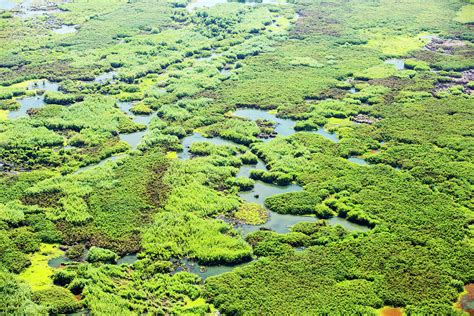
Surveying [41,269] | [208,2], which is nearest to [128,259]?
[41,269]

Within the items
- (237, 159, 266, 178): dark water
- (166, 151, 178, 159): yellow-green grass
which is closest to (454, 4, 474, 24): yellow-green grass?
(237, 159, 266, 178): dark water

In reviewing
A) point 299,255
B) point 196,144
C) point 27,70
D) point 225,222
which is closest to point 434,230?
point 299,255

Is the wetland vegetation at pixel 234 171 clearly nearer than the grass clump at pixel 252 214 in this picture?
Yes

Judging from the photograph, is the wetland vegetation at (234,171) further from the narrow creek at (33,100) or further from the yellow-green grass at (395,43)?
the yellow-green grass at (395,43)

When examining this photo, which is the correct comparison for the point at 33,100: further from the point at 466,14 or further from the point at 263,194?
the point at 466,14

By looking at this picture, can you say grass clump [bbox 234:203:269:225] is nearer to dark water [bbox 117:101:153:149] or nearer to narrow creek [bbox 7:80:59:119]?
dark water [bbox 117:101:153:149]

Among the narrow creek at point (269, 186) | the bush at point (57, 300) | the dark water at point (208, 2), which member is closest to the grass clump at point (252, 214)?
the narrow creek at point (269, 186)
